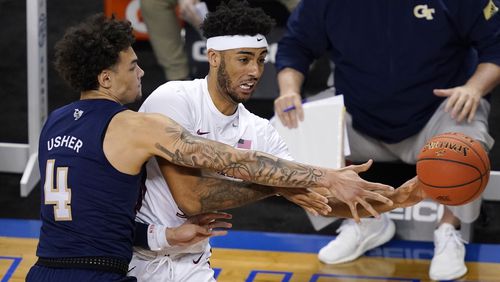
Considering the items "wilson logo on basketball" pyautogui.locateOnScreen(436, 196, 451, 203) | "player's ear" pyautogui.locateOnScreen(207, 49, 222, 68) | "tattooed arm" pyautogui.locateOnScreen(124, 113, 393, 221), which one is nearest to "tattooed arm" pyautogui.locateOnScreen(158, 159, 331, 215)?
"tattooed arm" pyautogui.locateOnScreen(124, 113, 393, 221)

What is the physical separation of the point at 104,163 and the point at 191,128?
59cm

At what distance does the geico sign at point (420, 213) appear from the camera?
6.44m

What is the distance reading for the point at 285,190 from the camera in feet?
14.4

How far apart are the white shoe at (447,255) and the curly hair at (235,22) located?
1.90 m

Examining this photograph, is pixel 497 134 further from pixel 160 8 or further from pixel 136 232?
pixel 136 232

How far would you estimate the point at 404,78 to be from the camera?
6129 mm

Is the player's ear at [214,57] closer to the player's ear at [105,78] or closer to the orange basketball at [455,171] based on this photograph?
the player's ear at [105,78]

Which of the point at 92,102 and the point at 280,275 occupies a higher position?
the point at 92,102

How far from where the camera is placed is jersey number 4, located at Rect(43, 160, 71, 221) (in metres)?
4.11

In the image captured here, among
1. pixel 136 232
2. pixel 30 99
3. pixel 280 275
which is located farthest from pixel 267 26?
pixel 30 99

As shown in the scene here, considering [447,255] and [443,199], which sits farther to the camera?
[447,255]

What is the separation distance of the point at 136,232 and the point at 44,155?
1.80 ft

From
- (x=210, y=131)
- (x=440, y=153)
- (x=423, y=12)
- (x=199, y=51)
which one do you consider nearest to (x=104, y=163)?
(x=210, y=131)

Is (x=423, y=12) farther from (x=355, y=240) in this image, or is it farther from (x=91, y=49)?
(x=91, y=49)
